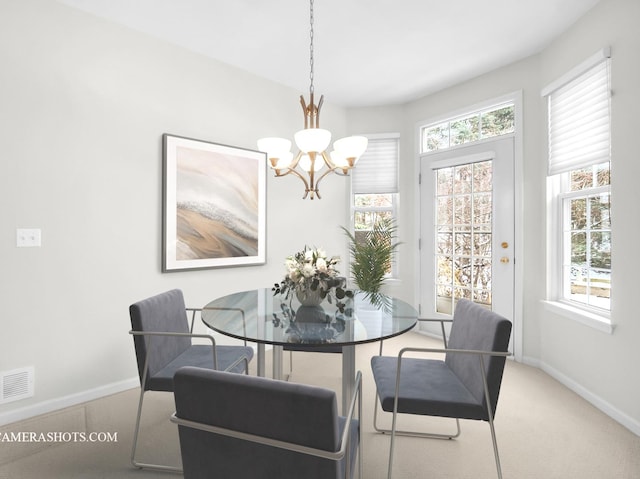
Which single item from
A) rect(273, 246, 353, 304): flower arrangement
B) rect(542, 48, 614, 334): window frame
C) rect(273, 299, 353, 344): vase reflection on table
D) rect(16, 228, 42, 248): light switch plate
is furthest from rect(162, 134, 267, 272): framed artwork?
rect(542, 48, 614, 334): window frame

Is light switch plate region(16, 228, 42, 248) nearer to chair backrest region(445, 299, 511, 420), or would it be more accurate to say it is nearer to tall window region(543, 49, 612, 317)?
chair backrest region(445, 299, 511, 420)

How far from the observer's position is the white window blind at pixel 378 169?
445 cm

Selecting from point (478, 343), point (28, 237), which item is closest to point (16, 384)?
point (28, 237)

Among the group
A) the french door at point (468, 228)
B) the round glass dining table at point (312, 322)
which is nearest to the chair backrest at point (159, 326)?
the round glass dining table at point (312, 322)

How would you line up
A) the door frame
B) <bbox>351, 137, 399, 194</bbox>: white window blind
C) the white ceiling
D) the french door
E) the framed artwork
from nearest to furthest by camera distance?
the white ceiling < the framed artwork < the door frame < the french door < <bbox>351, 137, 399, 194</bbox>: white window blind

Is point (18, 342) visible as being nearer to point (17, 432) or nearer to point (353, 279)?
point (17, 432)

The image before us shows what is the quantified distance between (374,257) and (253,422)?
3.26 meters

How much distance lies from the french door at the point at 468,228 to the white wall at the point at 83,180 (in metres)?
2.33

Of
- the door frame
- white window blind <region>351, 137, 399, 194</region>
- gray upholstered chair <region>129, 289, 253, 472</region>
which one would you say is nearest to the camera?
gray upholstered chair <region>129, 289, 253, 472</region>

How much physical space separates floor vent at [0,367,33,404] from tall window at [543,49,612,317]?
12.8 feet

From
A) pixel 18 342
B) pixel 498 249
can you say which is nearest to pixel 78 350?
pixel 18 342

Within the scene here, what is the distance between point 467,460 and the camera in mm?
1971

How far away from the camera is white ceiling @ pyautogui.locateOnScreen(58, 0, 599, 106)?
8.42 feet

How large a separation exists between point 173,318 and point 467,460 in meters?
1.80
